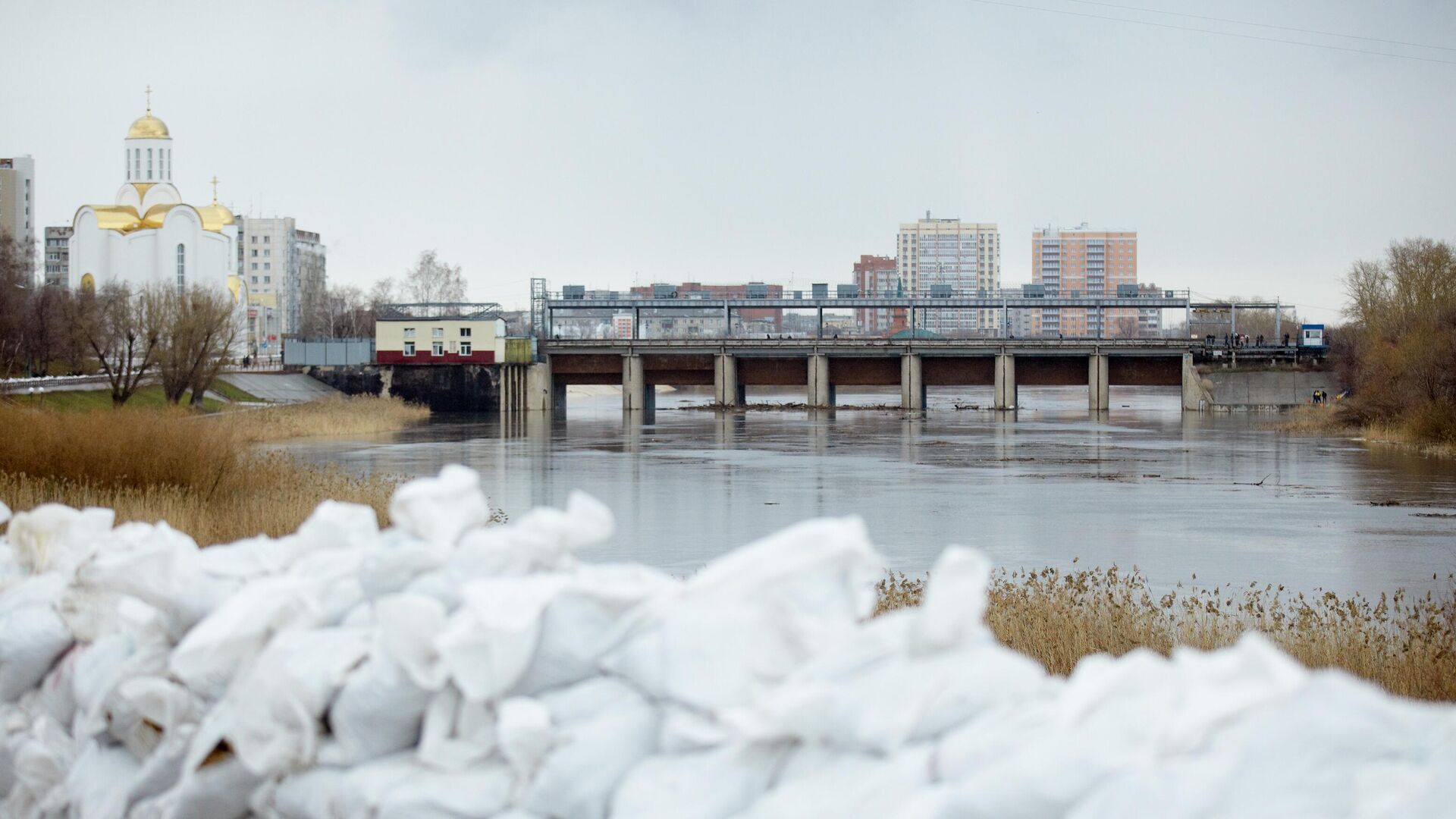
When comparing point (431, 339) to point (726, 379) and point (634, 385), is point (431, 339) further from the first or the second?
point (726, 379)

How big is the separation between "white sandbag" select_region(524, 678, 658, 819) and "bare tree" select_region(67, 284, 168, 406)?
5021 centimetres

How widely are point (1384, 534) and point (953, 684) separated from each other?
20.5 metres

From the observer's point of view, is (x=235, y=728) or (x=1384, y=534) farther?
(x=1384, y=534)

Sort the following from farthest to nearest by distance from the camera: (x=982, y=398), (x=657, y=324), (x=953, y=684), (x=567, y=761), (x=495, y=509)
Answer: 1. (x=657, y=324)
2. (x=982, y=398)
3. (x=495, y=509)
4. (x=567, y=761)
5. (x=953, y=684)

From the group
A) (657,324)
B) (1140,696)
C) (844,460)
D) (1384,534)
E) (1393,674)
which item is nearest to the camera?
(1140,696)

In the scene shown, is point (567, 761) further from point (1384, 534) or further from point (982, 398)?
point (982, 398)

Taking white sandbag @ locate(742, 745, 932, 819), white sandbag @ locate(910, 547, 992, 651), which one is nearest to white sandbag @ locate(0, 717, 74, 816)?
white sandbag @ locate(742, 745, 932, 819)

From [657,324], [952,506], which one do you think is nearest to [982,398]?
[657,324]

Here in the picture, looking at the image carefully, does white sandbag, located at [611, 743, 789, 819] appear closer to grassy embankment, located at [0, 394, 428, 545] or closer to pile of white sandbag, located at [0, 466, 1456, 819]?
pile of white sandbag, located at [0, 466, 1456, 819]

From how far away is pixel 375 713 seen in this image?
9.64 feet

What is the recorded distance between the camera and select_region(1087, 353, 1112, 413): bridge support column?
78.8 meters

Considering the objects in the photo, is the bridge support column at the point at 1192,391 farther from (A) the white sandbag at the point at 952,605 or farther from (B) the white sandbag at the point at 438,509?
(A) the white sandbag at the point at 952,605

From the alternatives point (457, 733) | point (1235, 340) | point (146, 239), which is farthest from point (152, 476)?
point (146, 239)

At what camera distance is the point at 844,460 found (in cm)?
3750
